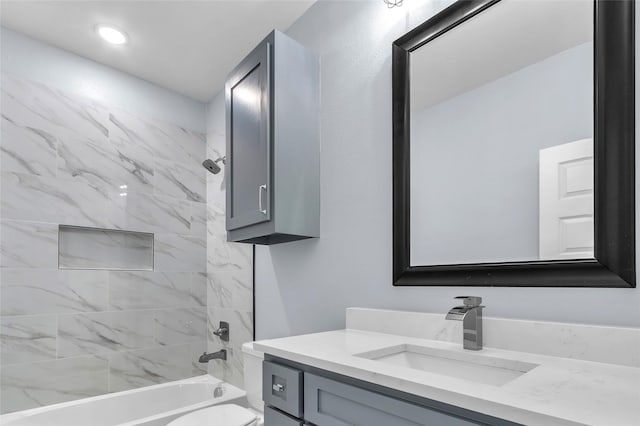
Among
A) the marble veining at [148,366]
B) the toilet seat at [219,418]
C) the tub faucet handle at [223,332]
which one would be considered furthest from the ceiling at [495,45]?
the marble veining at [148,366]

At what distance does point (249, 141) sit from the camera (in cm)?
189

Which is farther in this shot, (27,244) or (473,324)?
(27,244)

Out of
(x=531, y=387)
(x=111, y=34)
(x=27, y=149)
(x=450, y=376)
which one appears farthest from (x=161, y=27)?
(x=531, y=387)

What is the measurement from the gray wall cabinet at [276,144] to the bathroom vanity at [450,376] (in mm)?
588

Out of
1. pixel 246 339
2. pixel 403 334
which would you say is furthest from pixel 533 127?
pixel 246 339

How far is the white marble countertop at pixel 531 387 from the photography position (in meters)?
0.62

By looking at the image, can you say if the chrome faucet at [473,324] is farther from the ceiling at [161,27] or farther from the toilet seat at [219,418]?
the ceiling at [161,27]

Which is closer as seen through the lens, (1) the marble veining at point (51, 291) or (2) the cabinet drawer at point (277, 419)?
(2) the cabinet drawer at point (277, 419)

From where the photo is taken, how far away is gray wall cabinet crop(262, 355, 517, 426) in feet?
2.56

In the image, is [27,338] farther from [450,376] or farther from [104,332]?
[450,376]

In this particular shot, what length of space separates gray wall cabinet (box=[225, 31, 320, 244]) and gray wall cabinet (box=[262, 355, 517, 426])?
0.69 metres

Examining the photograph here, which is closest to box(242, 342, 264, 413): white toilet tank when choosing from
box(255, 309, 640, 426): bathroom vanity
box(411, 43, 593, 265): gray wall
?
box(255, 309, 640, 426): bathroom vanity

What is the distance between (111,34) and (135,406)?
87.9 inches

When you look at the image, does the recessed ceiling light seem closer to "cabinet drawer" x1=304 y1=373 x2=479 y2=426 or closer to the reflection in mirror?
the reflection in mirror
